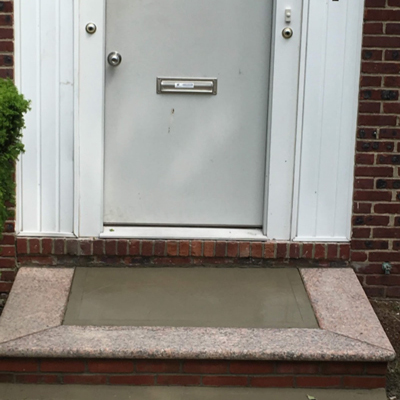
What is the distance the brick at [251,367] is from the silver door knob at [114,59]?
6.80 ft

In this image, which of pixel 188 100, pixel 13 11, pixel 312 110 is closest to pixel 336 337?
pixel 312 110

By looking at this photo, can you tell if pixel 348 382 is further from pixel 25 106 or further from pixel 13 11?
pixel 13 11

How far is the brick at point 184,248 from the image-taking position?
16.1 feet

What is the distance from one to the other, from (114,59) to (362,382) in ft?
8.14

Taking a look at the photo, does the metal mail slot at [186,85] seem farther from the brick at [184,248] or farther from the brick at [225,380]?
the brick at [225,380]

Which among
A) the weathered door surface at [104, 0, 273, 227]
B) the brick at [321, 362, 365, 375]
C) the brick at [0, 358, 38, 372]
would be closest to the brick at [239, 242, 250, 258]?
the weathered door surface at [104, 0, 273, 227]

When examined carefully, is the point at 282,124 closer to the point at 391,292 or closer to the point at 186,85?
the point at 186,85

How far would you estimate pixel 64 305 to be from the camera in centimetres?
442

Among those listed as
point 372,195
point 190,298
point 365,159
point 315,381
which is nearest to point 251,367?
point 315,381

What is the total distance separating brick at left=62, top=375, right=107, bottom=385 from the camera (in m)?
3.98

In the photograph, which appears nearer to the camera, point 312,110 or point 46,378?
point 46,378

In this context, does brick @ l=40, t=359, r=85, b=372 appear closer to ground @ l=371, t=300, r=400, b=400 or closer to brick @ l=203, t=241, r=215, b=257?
brick @ l=203, t=241, r=215, b=257

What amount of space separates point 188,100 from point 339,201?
119 centimetres

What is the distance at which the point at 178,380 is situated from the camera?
4.00 m
